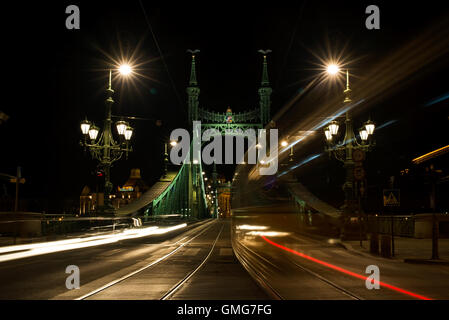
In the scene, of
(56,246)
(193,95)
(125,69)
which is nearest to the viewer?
(56,246)

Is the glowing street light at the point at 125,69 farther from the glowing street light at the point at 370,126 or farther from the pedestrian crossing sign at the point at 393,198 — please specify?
the pedestrian crossing sign at the point at 393,198

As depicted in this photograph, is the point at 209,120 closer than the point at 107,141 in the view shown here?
No

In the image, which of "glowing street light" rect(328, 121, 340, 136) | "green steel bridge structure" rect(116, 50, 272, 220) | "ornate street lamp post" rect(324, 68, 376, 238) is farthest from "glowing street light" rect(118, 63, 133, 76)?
"green steel bridge structure" rect(116, 50, 272, 220)

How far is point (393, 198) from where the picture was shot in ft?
42.3

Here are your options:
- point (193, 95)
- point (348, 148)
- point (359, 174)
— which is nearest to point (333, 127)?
point (348, 148)

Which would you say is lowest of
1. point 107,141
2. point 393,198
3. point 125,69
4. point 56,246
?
point 56,246

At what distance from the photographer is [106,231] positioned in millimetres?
21562

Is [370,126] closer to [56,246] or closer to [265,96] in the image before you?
[56,246]

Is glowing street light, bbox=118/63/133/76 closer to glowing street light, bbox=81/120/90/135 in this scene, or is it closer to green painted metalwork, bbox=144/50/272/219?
glowing street light, bbox=81/120/90/135

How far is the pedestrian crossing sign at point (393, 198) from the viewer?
12.8 meters

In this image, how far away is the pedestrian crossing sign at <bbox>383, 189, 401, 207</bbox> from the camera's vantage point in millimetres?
12822

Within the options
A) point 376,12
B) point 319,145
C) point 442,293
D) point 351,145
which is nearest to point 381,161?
point 319,145

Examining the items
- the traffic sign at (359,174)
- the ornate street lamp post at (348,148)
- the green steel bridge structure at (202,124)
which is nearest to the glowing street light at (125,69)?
the ornate street lamp post at (348,148)
